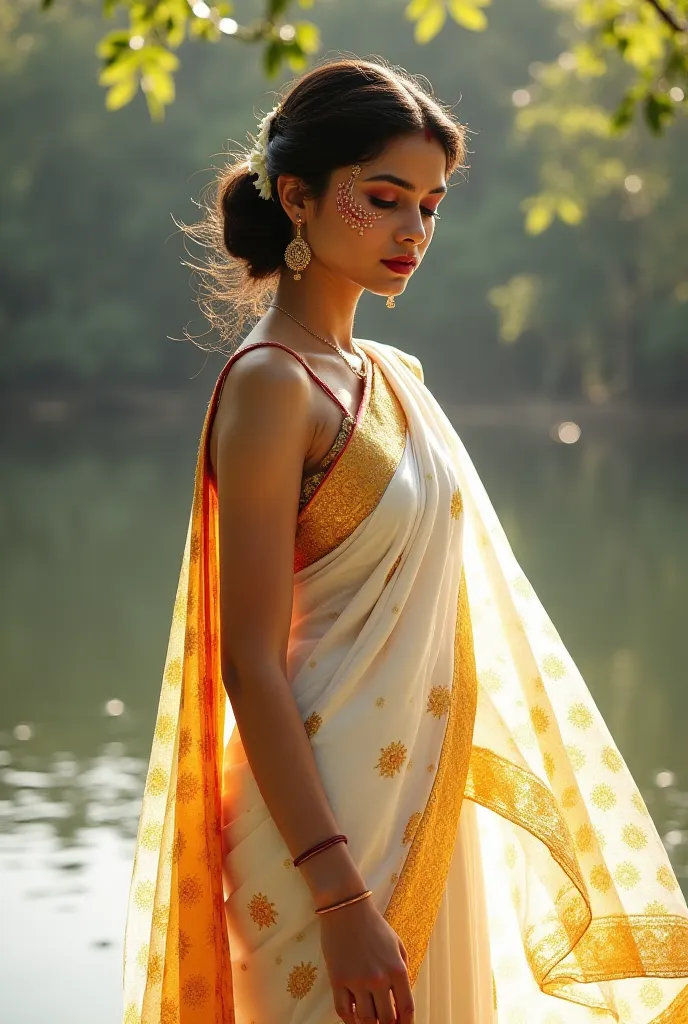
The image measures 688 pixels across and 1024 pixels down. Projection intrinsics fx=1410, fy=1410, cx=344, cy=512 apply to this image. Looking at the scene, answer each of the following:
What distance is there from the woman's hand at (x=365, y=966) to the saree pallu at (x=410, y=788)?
85 mm

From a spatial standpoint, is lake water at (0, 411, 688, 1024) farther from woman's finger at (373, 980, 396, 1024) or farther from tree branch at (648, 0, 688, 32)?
tree branch at (648, 0, 688, 32)

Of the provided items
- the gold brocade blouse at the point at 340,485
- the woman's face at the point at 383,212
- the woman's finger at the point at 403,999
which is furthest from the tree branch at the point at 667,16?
the woman's finger at the point at 403,999

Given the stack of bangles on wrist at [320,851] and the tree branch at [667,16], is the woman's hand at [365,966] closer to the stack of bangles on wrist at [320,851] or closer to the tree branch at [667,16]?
the stack of bangles on wrist at [320,851]

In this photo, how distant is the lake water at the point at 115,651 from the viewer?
4.04 metres

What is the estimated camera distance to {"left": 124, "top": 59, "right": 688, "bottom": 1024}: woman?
64.9 inches

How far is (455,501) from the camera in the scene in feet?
6.17

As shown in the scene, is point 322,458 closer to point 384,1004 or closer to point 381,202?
point 381,202

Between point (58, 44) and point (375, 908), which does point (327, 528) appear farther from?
point (58, 44)

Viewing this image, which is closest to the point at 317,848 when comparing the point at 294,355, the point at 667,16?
the point at 294,355

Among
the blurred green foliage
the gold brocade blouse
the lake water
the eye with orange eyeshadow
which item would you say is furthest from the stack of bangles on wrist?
the blurred green foliage


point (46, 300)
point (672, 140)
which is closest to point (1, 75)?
point (46, 300)

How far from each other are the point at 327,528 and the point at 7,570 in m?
9.49

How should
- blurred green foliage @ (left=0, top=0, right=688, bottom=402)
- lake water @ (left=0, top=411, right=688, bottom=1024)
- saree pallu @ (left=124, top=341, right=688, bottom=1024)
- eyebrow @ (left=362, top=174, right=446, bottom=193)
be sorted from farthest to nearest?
blurred green foliage @ (left=0, top=0, right=688, bottom=402) → lake water @ (left=0, top=411, right=688, bottom=1024) → eyebrow @ (left=362, top=174, right=446, bottom=193) → saree pallu @ (left=124, top=341, right=688, bottom=1024)

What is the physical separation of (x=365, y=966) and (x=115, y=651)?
655 cm
